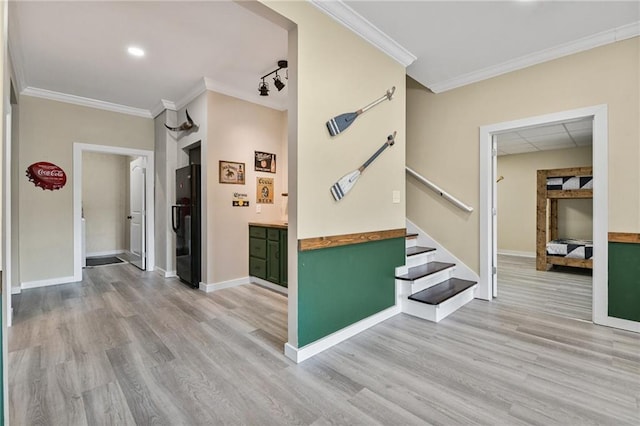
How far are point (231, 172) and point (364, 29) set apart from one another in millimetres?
2489

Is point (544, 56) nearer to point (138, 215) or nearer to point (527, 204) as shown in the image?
point (527, 204)

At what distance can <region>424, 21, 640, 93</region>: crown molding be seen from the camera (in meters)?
2.59

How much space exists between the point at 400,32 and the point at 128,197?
272 inches

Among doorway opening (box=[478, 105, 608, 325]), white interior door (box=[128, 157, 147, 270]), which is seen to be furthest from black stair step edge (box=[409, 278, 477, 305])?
white interior door (box=[128, 157, 147, 270])

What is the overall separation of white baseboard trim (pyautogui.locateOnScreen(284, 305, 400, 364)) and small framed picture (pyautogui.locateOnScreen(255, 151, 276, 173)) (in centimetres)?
278

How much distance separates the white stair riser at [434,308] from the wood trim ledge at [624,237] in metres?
1.34

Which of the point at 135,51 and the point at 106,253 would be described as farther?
the point at 106,253

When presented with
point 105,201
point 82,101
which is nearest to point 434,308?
point 82,101

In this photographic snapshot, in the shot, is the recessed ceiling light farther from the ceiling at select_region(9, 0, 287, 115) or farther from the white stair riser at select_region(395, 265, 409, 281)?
the white stair riser at select_region(395, 265, 409, 281)

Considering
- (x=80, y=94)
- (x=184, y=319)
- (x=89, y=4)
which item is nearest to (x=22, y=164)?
(x=80, y=94)

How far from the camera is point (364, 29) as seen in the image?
2568 mm

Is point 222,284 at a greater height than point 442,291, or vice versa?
point 442,291

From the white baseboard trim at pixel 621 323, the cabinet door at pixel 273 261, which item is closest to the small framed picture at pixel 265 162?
the cabinet door at pixel 273 261

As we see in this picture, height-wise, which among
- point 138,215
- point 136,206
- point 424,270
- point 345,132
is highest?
point 345,132
